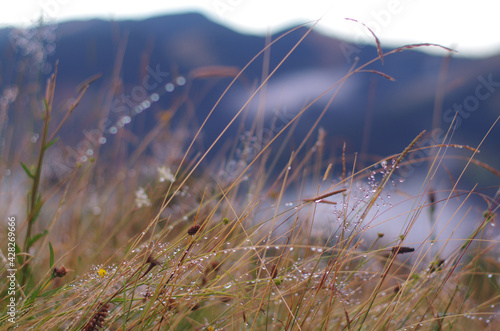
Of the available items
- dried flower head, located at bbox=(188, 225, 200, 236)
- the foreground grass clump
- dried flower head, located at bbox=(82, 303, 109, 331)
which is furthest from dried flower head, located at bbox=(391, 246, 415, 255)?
dried flower head, located at bbox=(82, 303, 109, 331)

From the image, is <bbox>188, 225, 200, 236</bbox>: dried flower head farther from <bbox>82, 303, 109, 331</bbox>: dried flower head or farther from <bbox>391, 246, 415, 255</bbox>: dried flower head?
<bbox>391, 246, 415, 255</bbox>: dried flower head

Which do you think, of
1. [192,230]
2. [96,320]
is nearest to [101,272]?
[96,320]

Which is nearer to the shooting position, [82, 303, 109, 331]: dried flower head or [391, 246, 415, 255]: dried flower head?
[82, 303, 109, 331]: dried flower head

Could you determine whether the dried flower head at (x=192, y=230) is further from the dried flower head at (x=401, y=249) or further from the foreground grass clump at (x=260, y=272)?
the dried flower head at (x=401, y=249)

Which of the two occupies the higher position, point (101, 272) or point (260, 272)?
point (101, 272)

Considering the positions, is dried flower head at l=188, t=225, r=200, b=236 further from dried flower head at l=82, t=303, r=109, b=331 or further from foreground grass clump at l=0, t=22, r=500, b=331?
dried flower head at l=82, t=303, r=109, b=331

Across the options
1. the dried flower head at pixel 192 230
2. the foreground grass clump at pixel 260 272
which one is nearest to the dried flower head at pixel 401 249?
the foreground grass clump at pixel 260 272

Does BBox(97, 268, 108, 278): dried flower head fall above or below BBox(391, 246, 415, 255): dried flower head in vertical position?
below

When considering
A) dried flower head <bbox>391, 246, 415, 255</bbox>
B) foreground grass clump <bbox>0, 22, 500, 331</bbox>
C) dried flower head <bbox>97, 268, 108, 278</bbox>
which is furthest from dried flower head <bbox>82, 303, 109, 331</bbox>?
dried flower head <bbox>391, 246, 415, 255</bbox>

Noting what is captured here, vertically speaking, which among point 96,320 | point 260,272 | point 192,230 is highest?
point 192,230

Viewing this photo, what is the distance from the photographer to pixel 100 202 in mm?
2057

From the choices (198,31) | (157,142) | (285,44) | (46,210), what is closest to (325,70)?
(285,44)

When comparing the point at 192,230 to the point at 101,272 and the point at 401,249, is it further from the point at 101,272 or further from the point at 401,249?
the point at 401,249

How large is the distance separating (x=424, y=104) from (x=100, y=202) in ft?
55.2
